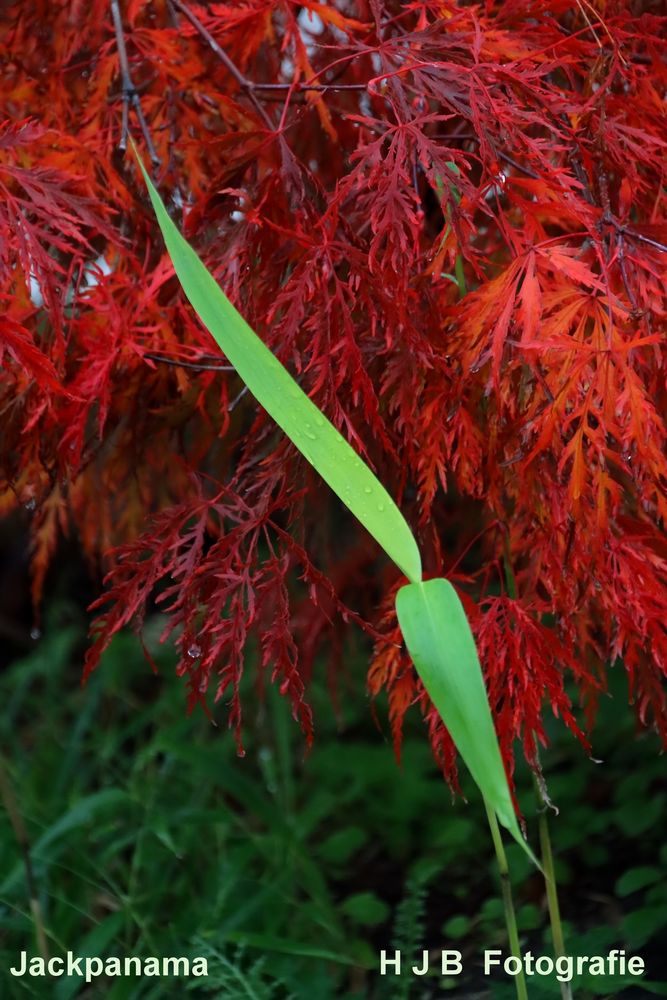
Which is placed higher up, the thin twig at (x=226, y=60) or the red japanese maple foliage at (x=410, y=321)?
the thin twig at (x=226, y=60)

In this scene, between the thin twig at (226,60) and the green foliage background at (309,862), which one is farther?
the green foliage background at (309,862)

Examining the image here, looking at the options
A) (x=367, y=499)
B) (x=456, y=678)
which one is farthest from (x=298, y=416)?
(x=456, y=678)

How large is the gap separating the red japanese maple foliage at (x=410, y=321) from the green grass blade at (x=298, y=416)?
52mm

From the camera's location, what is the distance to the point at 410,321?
2.68 feet

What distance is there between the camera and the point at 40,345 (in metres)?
0.96

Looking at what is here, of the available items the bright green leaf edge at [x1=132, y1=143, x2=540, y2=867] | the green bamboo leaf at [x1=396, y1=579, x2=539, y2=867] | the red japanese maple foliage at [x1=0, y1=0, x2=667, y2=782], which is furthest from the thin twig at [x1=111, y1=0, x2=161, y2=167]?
the green bamboo leaf at [x1=396, y1=579, x2=539, y2=867]

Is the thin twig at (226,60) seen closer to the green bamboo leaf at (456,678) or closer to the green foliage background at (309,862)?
the green bamboo leaf at (456,678)

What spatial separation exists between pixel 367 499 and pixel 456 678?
150 mm

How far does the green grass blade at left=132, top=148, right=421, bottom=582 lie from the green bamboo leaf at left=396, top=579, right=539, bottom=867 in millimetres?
46

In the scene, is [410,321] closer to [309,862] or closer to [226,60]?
[226,60]

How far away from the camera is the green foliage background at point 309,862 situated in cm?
121

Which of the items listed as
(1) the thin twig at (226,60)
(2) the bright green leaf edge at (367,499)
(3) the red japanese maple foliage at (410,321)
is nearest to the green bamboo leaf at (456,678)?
(2) the bright green leaf edge at (367,499)

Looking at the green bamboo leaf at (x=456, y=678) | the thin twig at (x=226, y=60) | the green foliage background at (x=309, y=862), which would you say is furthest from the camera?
the green foliage background at (x=309, y=862)

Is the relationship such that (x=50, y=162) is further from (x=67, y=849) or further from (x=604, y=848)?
(x=604, y=848)
